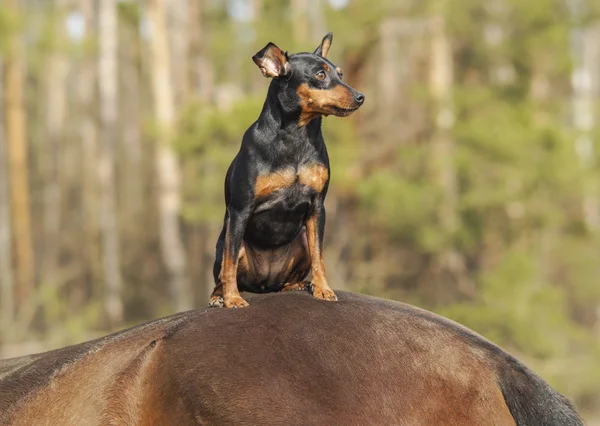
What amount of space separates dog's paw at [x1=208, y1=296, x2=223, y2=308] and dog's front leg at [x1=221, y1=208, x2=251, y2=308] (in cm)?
5

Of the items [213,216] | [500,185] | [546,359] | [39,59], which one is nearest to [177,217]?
[213,216]

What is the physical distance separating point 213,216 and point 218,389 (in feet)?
64.9

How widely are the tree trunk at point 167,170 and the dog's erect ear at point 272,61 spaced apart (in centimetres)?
1954

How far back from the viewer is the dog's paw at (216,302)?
3626 millimetres

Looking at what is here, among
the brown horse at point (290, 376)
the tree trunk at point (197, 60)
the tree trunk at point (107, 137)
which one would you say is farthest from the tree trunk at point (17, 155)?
the brown horse at point (290, 376)

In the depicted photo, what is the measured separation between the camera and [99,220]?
33906mm

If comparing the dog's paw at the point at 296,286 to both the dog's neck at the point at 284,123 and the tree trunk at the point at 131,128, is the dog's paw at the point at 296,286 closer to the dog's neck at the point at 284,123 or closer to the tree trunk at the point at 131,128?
the dog's neck at the point at 284,123

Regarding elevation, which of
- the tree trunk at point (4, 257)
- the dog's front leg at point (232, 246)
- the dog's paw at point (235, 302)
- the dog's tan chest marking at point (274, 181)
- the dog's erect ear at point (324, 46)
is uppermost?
the dog's erect ear at point (324, 46)

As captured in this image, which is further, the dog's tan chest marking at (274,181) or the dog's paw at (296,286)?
the dog's paw at (296,286)

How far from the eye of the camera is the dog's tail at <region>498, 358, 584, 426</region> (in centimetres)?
306

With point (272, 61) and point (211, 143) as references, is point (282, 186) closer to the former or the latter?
point (272, 61)

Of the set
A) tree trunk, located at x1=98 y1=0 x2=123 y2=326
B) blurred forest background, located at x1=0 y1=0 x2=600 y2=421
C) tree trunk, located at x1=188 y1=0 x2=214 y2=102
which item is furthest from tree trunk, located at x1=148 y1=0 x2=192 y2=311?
tree trunk, located at x1=98 y1=0 x2=123 y2=326

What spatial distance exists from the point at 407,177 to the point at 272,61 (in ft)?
75.1

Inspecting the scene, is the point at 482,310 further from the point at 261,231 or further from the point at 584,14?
the point at 261,231
